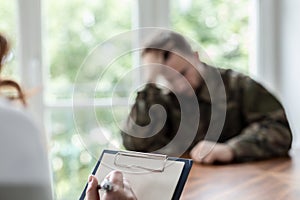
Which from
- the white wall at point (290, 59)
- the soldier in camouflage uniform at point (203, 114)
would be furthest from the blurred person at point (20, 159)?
the white wall at point (290, 59)

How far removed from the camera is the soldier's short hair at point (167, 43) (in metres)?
1.24

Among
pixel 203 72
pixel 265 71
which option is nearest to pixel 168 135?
pixel 203 72

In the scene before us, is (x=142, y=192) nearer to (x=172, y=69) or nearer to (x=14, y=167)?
(x=14, y=167)

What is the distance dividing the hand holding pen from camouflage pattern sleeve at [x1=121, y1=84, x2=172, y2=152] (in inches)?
7.7

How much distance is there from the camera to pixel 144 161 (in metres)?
0.88

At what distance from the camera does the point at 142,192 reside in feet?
2.82

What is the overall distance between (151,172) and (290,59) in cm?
202

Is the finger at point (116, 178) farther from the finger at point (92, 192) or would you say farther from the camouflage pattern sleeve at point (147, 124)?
the camouflage pattern sleeve at point (147, 124)

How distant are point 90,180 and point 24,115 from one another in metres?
0.27

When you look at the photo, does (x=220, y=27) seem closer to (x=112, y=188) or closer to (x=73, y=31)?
(x=73, y=31)

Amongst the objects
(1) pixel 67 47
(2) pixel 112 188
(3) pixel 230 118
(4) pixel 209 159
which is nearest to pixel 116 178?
(2) pixel 112 188

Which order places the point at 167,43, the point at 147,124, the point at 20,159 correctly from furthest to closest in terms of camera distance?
the point at 167,43, the point at 147,124, the point at 20,159

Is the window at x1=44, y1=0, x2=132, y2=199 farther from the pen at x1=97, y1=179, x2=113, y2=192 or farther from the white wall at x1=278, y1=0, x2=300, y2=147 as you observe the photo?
the pen at x1=97, y1=179, x2=113, y2=192

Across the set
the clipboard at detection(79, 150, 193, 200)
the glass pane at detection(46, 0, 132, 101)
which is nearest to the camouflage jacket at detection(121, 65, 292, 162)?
the clipboard at detection(79, 150, 193, 200)
